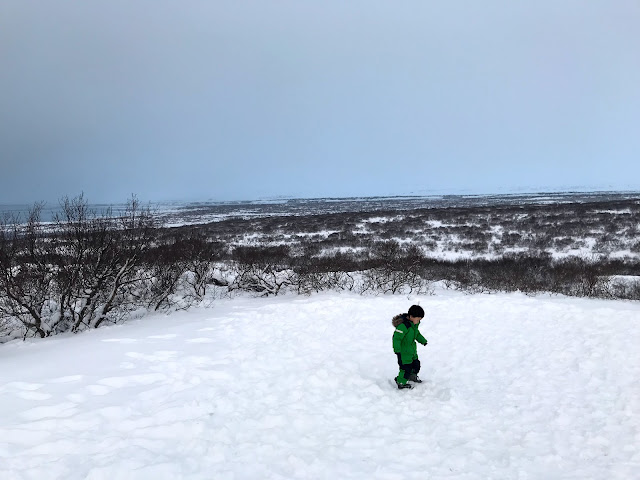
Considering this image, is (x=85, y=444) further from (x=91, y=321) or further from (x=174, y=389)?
(x=91, y=321)

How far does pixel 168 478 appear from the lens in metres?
3.59

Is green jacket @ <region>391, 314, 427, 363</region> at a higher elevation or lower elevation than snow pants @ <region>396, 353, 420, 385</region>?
higher

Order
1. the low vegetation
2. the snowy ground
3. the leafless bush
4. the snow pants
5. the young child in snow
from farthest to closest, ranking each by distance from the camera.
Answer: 1. the leafless bush
2. the low vegetation
3. the snow pants
4. the young child in snow
5. the snowy ground

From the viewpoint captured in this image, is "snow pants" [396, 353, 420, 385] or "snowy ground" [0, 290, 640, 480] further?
"snow pants" [396, 353, 420, 385]

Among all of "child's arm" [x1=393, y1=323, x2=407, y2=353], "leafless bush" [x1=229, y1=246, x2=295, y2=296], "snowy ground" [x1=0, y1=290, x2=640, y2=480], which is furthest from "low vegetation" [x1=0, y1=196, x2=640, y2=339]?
"child's arm" [x1=393, y1=323, x2=407, y2=353]

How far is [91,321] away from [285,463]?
10.1m

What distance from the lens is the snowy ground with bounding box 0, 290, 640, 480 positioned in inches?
153

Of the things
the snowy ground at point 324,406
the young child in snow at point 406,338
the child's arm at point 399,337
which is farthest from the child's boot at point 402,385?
the child's arm at point 399,337

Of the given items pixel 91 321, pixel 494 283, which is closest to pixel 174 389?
pixel 91 321

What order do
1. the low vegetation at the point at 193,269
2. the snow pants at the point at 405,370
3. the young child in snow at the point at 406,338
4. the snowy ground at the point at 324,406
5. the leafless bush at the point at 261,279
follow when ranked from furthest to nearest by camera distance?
the leafless bush at the point at 261,279
the low vegetation at the point at 193,269
the snow pants at the point at 405,370
the young child in snow at the point at 406,338
the snowy ground at the point at 324,406

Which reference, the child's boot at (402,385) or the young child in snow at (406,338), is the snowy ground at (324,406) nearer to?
the child's boot at (402,385)

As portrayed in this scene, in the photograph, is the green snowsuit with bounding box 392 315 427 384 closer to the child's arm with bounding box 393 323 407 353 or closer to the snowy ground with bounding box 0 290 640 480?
the child's arm with bounding box 393 323 407 353

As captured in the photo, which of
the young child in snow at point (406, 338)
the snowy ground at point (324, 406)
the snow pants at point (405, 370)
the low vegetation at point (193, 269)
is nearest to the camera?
the snowy ground at point (324, 406)

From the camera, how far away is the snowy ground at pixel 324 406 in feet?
12.8
